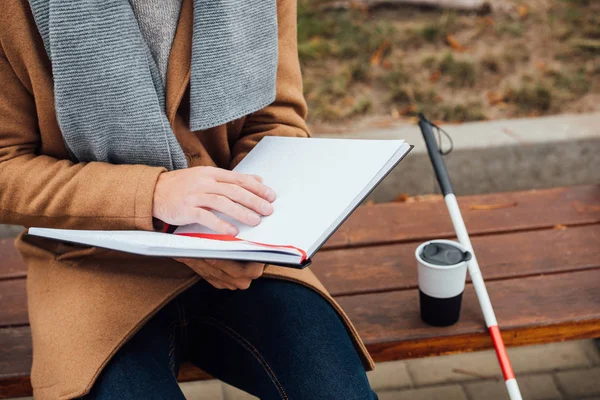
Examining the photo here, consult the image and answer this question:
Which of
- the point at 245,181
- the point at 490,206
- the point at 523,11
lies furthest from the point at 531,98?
the point at 245,181

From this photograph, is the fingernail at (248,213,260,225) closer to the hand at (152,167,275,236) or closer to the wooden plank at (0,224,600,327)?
the hand at (152,167,275,236)

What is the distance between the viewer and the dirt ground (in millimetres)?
3387

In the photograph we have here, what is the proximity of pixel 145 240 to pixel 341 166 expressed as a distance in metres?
0.43

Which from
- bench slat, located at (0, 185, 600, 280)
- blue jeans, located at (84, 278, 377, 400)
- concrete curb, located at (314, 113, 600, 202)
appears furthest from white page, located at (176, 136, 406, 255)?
concrete curb, located at (314, 113, 600, 202)


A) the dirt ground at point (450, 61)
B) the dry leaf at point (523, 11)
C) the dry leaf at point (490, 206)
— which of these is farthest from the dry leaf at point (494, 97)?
the dry leaf at point (490, 206)

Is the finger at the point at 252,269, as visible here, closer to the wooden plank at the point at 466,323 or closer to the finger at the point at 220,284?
the finger at the point at 220,284

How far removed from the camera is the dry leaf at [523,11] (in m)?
4.16

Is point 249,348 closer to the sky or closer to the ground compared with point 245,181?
closer to the ground

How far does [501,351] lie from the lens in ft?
5.38

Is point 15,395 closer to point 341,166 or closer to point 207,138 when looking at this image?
point 207,138

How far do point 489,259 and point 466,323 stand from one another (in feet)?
1.00

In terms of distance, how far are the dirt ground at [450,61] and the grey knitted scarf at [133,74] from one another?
1839mm

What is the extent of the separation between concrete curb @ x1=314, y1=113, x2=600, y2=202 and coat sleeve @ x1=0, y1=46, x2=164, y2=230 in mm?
1582

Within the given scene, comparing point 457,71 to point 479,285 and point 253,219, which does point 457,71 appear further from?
point 253,219
